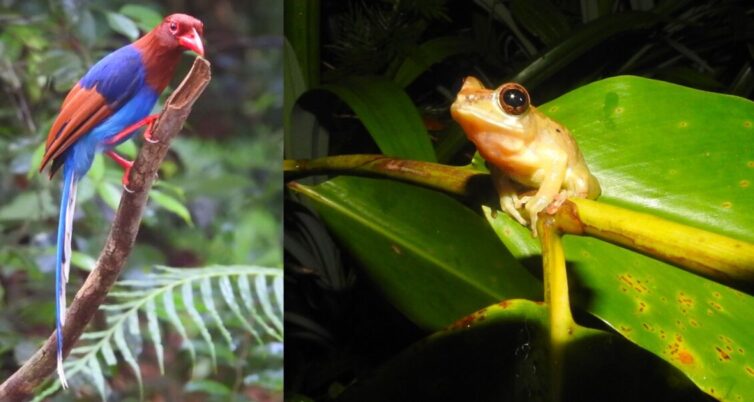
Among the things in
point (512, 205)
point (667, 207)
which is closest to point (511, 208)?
point (512, 205)

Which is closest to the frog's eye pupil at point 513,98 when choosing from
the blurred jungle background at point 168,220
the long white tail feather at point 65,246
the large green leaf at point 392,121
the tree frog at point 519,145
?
the tree frog at point 519,145

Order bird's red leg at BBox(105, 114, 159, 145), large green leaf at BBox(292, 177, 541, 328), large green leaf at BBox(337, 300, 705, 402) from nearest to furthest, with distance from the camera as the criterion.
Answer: large green leaf at BBox(337, 300, 705, 402) < large green leaf at BBox(292, 177, 541, 328) < bird's red leg at BBox(105, 114, 159, 145)

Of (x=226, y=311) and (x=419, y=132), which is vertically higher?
(x=419, y=132)

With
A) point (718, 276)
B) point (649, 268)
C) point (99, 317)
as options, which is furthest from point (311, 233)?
point (718, 276)

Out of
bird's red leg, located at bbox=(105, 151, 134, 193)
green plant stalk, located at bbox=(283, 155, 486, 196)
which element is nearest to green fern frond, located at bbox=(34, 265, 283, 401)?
bird's red leg, located at bbox=(105, 151, 134, 193)

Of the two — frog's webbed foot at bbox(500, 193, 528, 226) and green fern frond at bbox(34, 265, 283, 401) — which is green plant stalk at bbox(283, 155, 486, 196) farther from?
green fern frond at bbox(34, 265, 283, 401)

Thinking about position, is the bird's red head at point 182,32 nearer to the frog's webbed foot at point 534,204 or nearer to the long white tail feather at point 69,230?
the long white tail feather at point 69,230

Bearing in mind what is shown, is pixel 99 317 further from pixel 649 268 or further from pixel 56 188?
pixel 649 268
